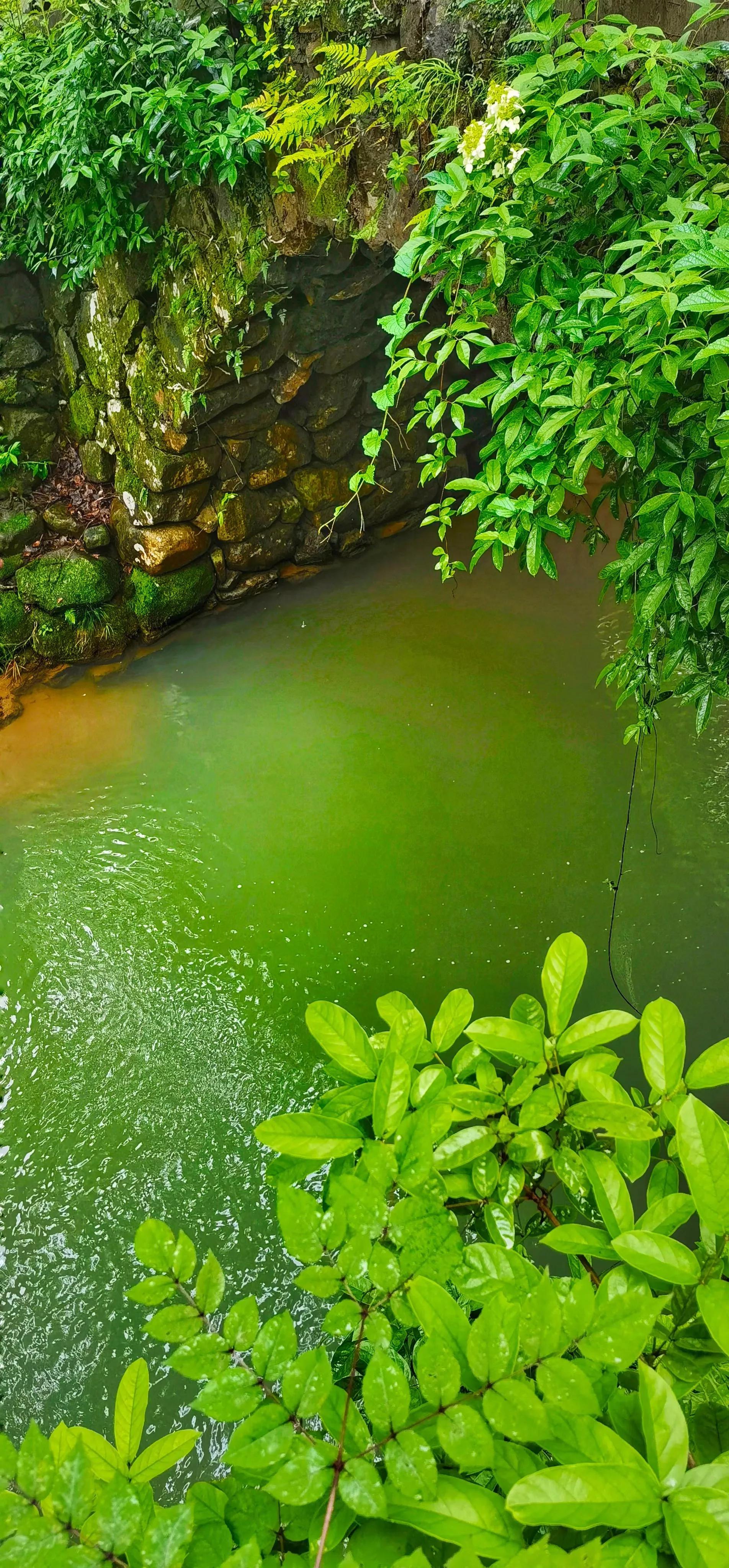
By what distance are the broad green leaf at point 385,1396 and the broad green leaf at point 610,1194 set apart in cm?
23

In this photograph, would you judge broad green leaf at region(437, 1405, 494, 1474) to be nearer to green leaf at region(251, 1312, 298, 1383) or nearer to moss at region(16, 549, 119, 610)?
green leaf at region(251, 1312, 298, 1383)

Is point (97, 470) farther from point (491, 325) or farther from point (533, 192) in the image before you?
point (533, 192)

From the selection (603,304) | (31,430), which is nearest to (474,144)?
(603,304)

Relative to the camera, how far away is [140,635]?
14.3ft

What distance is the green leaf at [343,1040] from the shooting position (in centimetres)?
74

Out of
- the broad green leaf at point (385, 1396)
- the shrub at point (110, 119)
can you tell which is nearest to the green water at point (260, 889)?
the broad green leaf at point (385, 1396)

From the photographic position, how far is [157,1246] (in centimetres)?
58

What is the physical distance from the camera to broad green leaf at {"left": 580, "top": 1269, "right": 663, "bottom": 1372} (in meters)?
0.50

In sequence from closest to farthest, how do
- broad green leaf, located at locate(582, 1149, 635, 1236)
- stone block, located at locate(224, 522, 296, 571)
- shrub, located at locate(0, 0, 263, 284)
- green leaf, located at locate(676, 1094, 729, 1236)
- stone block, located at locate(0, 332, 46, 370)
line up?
1. green leaf, located at locate(676, 1094, 729, 1236)
2. broad green leaf, located at locate(582, 1149, 635, 1236)
3. shrub, located at locate(0, 0, 263, 284)
4. stone block, located at locate(0, 332, 46, 370)
5. stone block, located at locate(224, 522, 296, 571)

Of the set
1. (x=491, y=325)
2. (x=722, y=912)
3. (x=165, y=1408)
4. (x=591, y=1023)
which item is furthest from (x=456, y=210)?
(x=165, y=1408)

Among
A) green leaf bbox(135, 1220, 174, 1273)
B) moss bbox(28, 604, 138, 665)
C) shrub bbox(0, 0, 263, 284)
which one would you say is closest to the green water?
moss bbox(28, 604, 138, 665)

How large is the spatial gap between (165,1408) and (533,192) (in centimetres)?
255

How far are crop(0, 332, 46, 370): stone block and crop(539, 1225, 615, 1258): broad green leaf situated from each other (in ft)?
15.6

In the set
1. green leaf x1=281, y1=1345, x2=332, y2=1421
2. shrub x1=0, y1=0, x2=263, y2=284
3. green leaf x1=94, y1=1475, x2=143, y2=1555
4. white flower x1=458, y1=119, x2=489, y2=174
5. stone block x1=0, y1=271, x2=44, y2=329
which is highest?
shrub x1=0, y1=0, x2=263, y2=284
